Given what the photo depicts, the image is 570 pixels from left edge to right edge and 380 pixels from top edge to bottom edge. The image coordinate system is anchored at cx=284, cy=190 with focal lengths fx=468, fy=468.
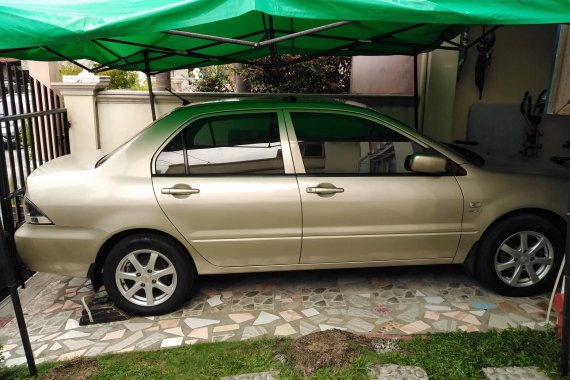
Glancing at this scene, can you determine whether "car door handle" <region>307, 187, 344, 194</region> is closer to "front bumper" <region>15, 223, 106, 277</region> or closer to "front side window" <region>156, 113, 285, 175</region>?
"front side window" <region>156, 113, 285, 175</region>

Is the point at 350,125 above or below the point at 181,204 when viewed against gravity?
above

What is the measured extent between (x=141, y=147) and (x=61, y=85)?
3402mm

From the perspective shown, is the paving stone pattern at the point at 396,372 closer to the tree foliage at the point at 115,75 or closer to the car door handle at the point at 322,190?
the car door handle at the point at 322,190

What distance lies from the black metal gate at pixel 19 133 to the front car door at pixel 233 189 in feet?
4.21

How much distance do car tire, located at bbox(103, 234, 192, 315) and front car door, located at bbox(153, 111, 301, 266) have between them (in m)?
0.21

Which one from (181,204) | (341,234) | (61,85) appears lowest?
(341,234)

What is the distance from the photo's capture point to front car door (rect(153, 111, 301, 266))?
3658mm

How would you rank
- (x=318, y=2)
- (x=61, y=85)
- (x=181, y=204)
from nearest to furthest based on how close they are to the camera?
1. (x=318, y=2)
2. (x=181, y=204)
3. (x=61, y=85)

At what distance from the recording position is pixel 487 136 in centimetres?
685

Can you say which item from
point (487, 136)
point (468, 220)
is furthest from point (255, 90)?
point (468, 220)

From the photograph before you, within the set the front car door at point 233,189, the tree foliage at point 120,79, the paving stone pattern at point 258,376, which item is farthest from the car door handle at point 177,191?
the tree foliage at point 120,79

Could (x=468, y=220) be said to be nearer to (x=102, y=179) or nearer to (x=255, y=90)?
(x=102, y=179)

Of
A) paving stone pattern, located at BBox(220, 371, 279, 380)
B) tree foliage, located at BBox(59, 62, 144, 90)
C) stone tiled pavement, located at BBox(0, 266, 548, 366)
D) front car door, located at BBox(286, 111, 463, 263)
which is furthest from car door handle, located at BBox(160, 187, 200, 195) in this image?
tree foliage, located at BBox(59, 62, 144, 90)

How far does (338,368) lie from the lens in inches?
119
